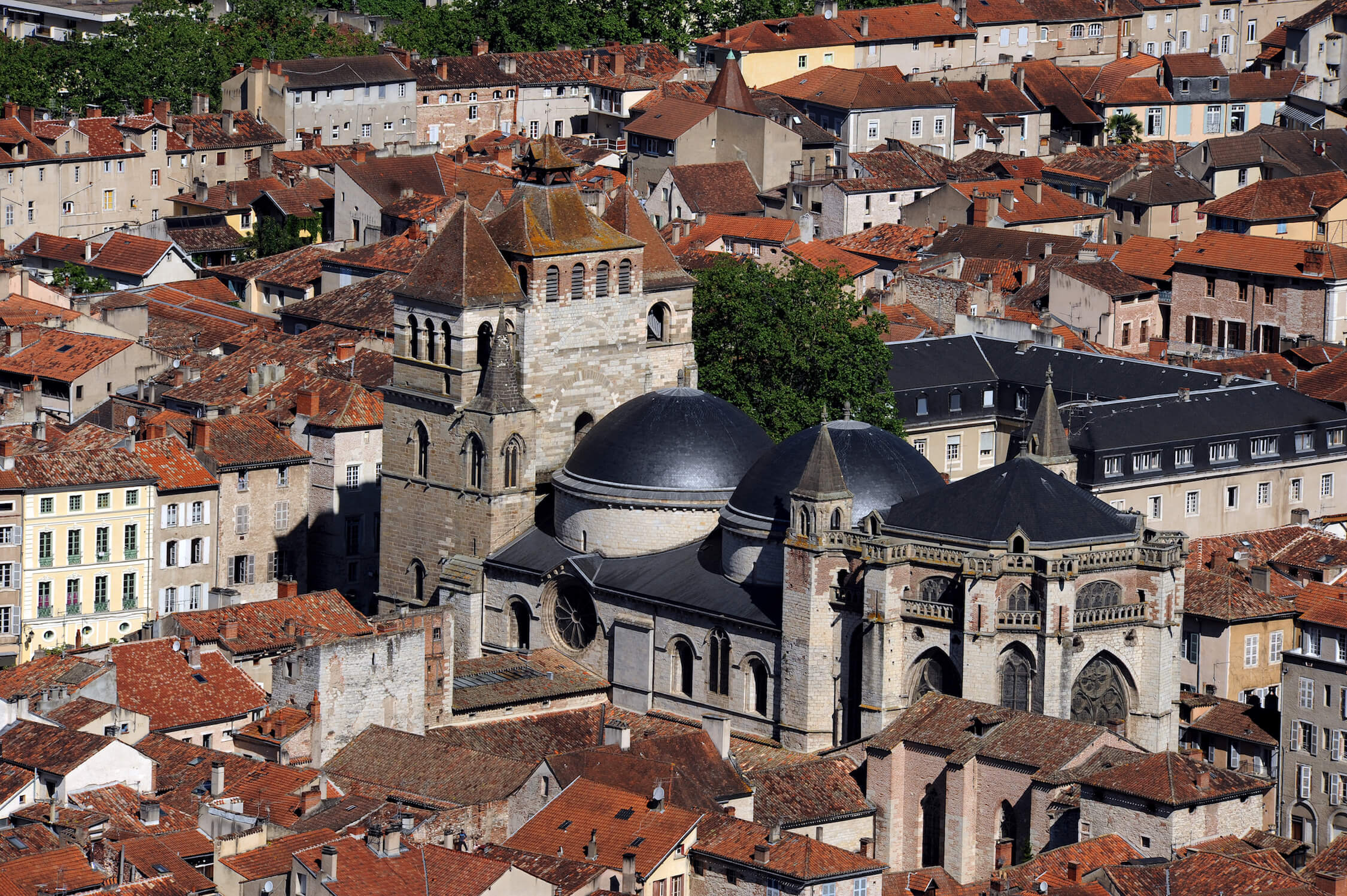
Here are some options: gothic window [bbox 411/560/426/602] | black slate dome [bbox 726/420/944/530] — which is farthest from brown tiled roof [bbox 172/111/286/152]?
black slate dome [bbox 726/420/944/530]

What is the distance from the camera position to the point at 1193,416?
129 m

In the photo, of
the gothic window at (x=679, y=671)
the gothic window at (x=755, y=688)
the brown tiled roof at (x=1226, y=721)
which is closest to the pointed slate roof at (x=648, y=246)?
the gothic window at (x=679, y=671)

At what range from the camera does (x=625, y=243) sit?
118 m

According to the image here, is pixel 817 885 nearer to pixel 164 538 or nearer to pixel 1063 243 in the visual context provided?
pixel 164 538

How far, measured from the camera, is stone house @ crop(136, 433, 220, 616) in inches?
4926

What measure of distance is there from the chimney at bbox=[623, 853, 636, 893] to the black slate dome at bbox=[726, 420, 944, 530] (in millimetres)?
19019

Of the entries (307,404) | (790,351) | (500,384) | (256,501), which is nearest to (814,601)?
(500,384)

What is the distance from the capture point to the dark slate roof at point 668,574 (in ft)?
355

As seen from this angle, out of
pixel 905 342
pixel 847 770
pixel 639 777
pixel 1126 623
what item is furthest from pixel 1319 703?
pixel 905 342

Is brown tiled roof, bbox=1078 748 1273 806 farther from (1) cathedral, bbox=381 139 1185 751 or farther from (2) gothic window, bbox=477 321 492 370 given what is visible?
(2) gothic window, bbox=477 321 492 370

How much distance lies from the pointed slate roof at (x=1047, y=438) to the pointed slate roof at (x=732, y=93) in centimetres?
8130

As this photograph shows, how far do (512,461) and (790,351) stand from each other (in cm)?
1726

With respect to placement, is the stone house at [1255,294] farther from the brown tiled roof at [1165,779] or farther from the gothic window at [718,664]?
the brown tiled roof at [1165,779]

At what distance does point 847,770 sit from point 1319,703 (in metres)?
16.1
